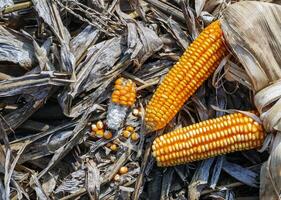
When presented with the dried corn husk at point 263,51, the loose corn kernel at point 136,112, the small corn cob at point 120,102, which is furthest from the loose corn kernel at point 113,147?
the dried corn husk at point 263,51

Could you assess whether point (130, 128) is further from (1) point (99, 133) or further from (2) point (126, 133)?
(1) point (99, 133)

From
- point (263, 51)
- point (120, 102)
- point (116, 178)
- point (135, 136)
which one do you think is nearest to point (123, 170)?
point (116, 178)

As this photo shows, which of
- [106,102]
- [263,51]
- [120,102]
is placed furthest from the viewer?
[106,102]

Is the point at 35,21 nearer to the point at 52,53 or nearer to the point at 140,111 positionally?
the point at 52,53

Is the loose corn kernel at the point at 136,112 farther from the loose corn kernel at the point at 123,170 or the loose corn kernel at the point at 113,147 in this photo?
the loose corn kernel at the point at 123,170

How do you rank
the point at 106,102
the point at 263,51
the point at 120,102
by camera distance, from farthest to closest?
the point at 106,102, the point at 120,102, the point at 263,51

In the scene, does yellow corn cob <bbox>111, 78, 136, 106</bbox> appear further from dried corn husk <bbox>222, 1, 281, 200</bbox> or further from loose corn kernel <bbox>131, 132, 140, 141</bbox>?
dried corn husk <bbox>222, 1, 281, 200</bbox>

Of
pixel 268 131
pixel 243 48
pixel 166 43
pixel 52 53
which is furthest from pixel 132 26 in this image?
pixel 268 131
